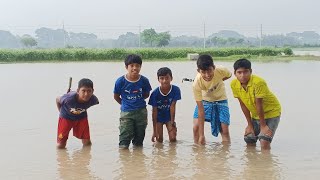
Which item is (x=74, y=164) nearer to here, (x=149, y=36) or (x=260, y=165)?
(x=260, y=165)

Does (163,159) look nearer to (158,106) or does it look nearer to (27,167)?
(158,106)

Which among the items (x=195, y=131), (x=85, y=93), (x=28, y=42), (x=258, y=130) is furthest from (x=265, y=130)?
(x=28, y=42)

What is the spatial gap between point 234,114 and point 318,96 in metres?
3.29

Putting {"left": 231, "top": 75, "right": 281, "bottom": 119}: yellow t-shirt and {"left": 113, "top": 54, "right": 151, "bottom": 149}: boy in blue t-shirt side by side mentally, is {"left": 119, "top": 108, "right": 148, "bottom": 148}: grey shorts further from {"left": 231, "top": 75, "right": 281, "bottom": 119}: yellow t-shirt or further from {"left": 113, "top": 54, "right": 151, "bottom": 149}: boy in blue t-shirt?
{"left": 231, "top": 75, "right": 281, "bottom": 119}: yellow t-shirt

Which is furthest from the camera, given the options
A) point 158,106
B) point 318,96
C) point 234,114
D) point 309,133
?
point 318,96

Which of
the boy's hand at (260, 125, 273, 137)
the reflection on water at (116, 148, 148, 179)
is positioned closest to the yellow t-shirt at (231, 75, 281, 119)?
the boy's hand at (260, 125, 273, 137)

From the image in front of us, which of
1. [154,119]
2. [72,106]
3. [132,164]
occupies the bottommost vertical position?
[132,164]

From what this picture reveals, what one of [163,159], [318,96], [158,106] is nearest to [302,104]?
[318,96]

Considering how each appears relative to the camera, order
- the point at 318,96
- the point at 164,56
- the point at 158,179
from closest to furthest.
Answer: the point at 158,179, the point at 318,96, the point at 164,56

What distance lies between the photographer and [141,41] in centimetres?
7912

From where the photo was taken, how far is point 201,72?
5.91 m

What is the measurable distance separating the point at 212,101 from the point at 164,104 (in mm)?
651

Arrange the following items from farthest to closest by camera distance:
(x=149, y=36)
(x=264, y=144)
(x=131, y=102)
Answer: (x=149, y=36) → (x=131, y=102) → (x=264, y=144)

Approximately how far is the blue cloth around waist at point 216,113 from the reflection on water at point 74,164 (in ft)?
5.39
